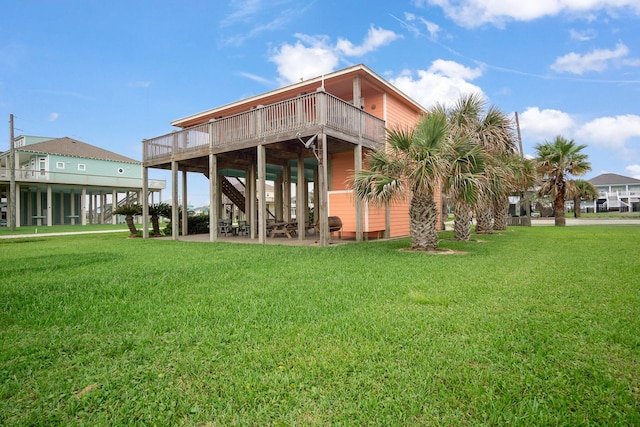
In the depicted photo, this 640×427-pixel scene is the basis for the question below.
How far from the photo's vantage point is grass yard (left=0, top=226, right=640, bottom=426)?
6.49ft

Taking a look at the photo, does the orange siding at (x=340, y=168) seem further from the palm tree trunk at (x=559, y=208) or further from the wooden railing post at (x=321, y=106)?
the palm tree trunk at (x=559, y=208)

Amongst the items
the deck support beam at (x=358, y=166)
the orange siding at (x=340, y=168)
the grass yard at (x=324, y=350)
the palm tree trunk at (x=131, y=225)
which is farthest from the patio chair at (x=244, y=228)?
the grass yard at (x=324, y=350)

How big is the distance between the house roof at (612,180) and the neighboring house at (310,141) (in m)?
55.2

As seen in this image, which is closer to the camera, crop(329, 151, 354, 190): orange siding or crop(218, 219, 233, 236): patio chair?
crop(329, 151, 354, 190): orange siding

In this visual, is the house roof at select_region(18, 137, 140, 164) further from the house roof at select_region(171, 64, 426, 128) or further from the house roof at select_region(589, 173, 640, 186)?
the house roof at select_region(589, 173, 640, 186)

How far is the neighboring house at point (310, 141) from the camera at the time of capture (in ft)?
33.6

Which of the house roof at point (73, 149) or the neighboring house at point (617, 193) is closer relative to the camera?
the house roof at point (73, 149)

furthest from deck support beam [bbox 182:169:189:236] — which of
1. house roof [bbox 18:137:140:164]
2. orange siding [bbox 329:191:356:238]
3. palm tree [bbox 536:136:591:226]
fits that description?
house roof [bbox 18:137:140:164]

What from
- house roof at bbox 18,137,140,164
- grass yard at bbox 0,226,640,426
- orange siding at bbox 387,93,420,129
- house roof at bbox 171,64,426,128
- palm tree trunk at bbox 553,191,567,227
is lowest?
grass yard at bbox 0,226,640,426

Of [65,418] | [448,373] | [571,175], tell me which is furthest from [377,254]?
[571,175]

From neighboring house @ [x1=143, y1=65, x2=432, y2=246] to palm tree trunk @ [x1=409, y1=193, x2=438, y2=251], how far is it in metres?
1.97

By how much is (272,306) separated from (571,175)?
24.6 meters

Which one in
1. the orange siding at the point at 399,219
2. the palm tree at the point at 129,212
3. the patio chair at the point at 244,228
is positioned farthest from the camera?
the patio chair at the point at 244,228

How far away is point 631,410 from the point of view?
192 centimetres
